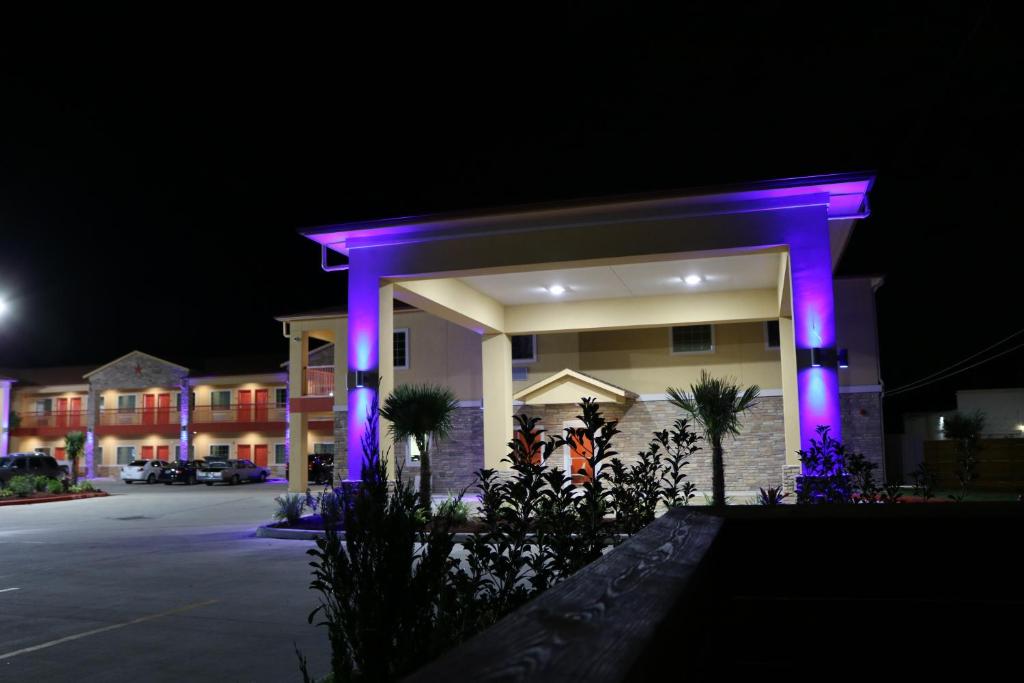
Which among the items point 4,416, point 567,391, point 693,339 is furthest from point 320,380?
point 4,416

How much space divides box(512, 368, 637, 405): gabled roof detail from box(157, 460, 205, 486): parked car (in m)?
21.6

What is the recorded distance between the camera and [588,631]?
1530 millimetres

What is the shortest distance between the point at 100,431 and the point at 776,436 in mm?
41818

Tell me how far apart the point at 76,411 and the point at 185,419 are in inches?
388

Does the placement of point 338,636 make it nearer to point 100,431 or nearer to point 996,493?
point 996,493

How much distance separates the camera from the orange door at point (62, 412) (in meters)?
53.2

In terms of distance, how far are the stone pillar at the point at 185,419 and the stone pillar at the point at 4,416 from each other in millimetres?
12856

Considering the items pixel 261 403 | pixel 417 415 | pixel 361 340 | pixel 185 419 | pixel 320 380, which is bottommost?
pixel 417 415

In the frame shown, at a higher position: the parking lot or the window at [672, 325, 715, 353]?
the window at [672, 325, 715, 353]

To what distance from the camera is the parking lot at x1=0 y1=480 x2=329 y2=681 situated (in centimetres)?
692

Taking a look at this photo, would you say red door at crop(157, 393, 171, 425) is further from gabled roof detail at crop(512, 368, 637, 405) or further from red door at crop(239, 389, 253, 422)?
gabled roof detail at crop(512, 368, 637, 405)

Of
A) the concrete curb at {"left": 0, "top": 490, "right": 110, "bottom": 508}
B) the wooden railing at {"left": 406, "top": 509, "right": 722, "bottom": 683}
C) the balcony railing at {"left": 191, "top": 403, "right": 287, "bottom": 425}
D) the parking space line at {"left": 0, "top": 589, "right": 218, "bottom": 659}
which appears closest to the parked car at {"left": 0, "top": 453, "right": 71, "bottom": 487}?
the concrete curb at {"left": 0, "top": 490, "right": 110, "bottom": 508}

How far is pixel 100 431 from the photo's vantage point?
166ft

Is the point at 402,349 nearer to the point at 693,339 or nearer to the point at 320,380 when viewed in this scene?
the point at 320,380
